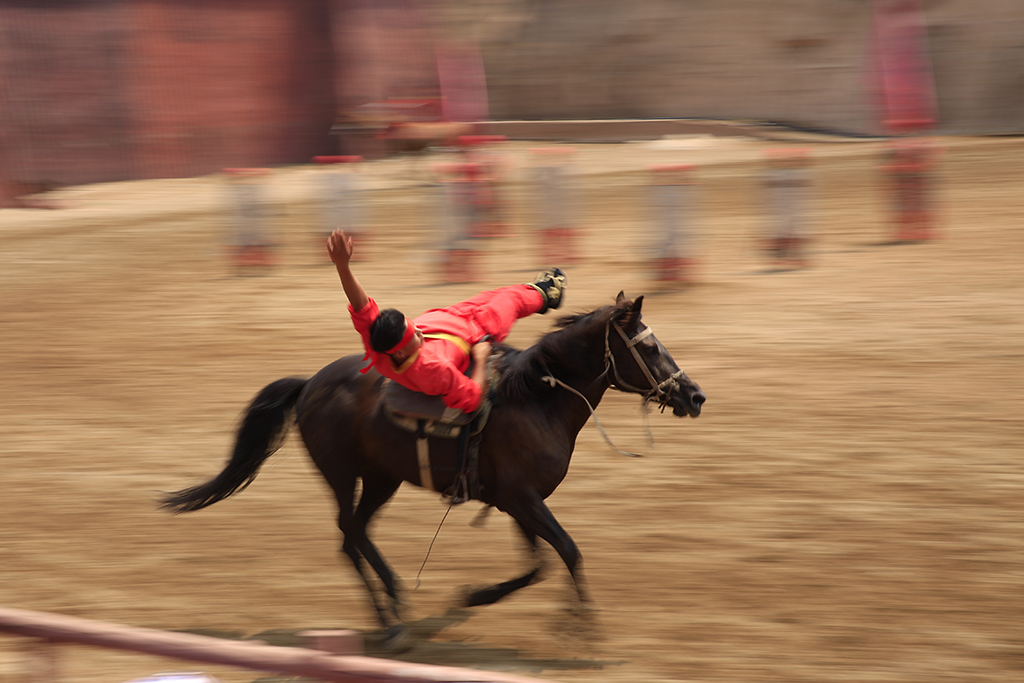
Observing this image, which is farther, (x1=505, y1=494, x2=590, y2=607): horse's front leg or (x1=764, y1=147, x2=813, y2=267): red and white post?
(x1=764, y1=147, x2=813, y2=267): red and white post

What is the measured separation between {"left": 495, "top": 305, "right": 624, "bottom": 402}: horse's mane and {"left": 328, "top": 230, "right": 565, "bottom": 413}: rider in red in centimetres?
14

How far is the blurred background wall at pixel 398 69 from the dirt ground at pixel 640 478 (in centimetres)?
846

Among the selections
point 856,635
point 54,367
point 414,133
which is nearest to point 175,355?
point 54,367

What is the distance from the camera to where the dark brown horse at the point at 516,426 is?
5258 millimetres

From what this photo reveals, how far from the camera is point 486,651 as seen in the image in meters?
5.33

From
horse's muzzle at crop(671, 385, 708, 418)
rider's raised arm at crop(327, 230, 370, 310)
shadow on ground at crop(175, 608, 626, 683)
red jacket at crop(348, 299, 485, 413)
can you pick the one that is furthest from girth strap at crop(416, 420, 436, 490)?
horse's muzzle at crop(671, 385, 708, 418)

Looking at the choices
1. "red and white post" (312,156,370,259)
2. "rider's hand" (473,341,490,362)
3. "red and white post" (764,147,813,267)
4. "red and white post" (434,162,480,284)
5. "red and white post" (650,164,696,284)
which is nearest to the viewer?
"rider's hand" (473,341,490,362)

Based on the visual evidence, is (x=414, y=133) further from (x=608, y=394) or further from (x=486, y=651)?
(x=486, y=651)

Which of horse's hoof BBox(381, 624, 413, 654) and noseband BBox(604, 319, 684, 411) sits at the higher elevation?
noseband BBox(604, 319, 684, 411)

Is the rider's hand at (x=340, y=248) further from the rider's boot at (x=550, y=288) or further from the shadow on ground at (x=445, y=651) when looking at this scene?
the shadow on ground at (x=445, y=651)

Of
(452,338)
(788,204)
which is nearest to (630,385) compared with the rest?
(452,338)

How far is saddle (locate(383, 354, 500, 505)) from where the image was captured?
5.30 metres

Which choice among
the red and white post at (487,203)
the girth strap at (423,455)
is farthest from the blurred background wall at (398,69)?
the girth strap at (423,455)

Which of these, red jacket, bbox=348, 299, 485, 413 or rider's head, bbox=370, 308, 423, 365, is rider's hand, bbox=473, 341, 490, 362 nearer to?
red jacket, bbox=348, 299, 485, 413
